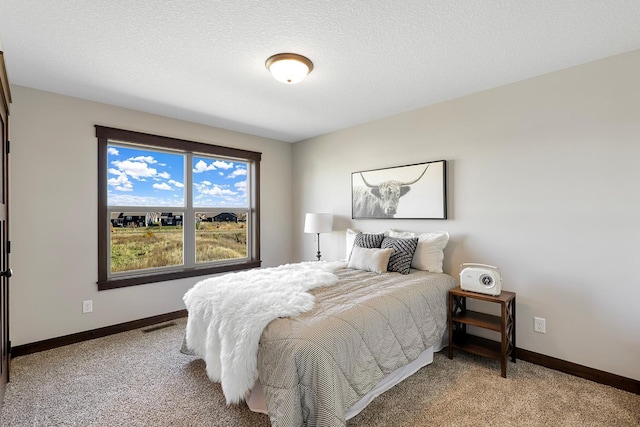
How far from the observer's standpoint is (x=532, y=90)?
8.60 ft

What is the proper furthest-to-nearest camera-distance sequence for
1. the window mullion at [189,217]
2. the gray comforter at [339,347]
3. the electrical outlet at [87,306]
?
1. the window mullion at [189,217]
2. the electrical outlet at [87,306]
3. the gray comforter at [339,347]

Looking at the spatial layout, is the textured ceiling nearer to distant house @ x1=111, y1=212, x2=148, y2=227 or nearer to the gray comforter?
distant house @ x1=111, y1=212, x2=148, y2=227

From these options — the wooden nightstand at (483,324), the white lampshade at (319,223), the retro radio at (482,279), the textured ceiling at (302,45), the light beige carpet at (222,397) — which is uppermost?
the textured ceiling at (302,45)

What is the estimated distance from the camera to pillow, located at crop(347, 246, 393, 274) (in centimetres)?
295

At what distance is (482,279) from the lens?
8.32ft

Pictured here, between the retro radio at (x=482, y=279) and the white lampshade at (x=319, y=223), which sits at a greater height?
the white lampshade at (x=319, y=223)

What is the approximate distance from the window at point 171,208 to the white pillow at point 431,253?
7.78ft

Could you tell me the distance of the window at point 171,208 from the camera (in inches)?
132

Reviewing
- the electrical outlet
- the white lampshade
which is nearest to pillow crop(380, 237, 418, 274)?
the white lampshade

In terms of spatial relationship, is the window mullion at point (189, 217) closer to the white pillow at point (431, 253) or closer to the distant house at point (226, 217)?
the distant house at point (226, 217)

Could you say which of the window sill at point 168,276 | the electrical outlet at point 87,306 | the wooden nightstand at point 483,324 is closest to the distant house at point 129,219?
the window sill at point 168,276

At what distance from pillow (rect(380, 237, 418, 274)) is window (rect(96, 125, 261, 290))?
219 centimetres

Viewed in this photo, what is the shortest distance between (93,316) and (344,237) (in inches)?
116

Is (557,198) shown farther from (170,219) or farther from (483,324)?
(170,219)
